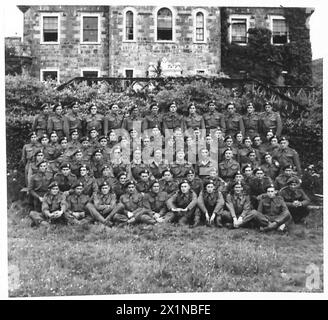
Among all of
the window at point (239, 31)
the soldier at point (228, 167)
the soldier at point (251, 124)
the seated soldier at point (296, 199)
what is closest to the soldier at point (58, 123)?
the soldier at point (228, 167)

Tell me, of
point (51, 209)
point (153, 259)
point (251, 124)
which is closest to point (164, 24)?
point (251, 124)

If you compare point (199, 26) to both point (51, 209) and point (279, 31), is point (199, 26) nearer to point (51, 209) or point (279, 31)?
point (279, 31)

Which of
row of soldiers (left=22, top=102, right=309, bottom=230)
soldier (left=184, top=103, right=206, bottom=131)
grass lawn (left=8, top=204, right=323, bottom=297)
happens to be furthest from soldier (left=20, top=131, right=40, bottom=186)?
soldier (left=184, top=103, right=206, bottom=131)

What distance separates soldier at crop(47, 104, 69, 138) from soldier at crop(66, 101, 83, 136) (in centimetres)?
6

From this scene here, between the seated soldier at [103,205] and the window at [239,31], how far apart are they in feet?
12.2

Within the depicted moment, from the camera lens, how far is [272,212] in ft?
30.1

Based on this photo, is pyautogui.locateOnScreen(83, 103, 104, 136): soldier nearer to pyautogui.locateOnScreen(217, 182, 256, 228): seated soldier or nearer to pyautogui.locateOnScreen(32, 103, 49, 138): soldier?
pyautogui.locateOnScreen(32, 103, 49, 138): soldier

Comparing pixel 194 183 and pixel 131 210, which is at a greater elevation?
pixel 194 183

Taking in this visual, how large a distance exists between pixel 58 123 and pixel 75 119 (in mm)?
309

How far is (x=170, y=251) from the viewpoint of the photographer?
8836 mm

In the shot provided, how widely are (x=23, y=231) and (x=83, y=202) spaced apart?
1095 millimetres

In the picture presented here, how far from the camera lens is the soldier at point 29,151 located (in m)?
9.36

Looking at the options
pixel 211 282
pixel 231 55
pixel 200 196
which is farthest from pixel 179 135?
pixel 211 282
